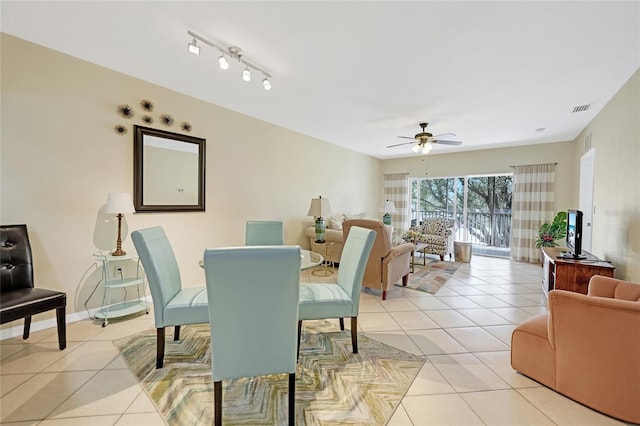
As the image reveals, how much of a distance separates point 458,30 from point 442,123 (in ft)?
8.06

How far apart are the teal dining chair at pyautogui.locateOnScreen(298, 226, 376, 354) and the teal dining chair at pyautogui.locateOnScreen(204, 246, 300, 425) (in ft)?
1.97

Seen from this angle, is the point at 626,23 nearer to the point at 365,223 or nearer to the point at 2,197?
the point at 365,223

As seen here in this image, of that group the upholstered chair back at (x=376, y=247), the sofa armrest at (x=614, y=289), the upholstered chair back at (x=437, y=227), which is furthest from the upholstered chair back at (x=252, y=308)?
the upholstered chair back at (x=437, y=227)

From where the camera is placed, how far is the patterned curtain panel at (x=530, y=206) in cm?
556

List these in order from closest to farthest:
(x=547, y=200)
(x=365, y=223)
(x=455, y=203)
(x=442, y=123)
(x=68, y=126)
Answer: (x=68, y=126)
(x=365, y=223)
(x=442, y=123)
(x=547, y=200)
(x=455, y=203)

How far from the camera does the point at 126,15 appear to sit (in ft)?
6.39

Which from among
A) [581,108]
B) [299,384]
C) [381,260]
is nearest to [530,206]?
[581,108]

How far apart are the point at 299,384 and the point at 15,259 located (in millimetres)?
2555

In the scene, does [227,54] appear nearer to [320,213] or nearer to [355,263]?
[355,263]

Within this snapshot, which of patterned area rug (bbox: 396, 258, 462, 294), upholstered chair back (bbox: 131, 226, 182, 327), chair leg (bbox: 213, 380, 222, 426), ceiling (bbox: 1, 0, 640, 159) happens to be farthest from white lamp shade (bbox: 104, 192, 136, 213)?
patterned area rug (bbox: 396, 258, 462, 294)

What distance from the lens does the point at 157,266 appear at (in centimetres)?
187

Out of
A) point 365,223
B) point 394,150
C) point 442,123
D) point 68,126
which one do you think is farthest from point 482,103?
point 68,126

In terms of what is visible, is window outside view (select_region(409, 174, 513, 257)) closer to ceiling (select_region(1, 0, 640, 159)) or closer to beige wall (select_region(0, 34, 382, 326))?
ceiling (select_region(1, 0, 640, 159))

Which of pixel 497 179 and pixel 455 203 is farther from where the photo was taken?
pixel 455 203
